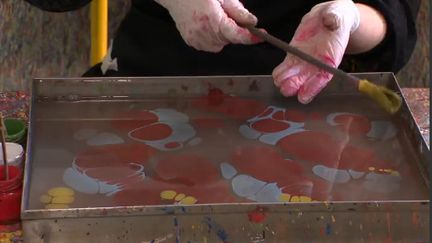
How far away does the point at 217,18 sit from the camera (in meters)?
0.93

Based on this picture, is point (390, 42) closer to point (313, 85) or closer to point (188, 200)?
point (313, 85)

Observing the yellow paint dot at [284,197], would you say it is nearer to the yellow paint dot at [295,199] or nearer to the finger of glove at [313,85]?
the yellow paint dot at [295,199]

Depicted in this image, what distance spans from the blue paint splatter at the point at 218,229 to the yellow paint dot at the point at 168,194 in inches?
2.8

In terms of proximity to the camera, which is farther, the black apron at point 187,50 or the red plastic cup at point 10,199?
the black apron at point 187,50

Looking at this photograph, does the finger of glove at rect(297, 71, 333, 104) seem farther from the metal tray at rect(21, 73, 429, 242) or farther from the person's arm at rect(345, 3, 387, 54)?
the person's arm at rect(345, 3, 387, 54)

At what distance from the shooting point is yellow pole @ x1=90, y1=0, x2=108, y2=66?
53.9 inches

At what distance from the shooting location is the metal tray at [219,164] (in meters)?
0.71

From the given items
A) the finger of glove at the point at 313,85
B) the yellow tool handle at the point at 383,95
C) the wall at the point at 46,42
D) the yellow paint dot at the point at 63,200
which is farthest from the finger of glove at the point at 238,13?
the wall at the point at 46,42

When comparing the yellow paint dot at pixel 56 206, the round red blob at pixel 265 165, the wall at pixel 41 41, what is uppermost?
the round red blob at pixel 265 165

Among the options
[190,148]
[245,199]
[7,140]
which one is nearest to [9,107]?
[7,140]

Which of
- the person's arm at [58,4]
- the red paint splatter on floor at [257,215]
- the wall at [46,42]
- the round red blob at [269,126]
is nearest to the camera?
the red paint splatter on floor at [257,215]

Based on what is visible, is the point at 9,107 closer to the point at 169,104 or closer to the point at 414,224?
the point at 169,104

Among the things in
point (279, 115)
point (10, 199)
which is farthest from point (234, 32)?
point (10, 199)

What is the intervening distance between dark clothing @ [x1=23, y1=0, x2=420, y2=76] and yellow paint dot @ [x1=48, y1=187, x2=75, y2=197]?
410mm
